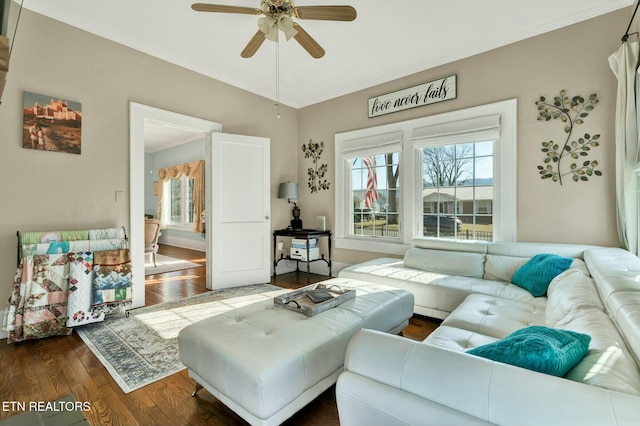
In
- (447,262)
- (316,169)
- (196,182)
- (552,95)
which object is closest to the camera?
(552,95)

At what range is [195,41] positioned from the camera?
10.5 feet

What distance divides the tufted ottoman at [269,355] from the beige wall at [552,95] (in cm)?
225

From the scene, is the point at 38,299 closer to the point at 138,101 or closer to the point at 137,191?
the point at 137,191

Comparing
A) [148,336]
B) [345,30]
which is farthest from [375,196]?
[148,336]

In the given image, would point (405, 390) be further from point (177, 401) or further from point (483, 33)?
point (483, 33)

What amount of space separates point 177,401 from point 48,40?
3.32 m

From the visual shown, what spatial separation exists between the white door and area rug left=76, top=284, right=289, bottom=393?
462mm

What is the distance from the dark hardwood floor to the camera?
5.14 ft

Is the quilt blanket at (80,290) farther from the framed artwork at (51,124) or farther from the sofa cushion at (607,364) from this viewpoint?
the sofa cushion at (607,364)

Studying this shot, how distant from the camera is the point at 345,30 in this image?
117 inches

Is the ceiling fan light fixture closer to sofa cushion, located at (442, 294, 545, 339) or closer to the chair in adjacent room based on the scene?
sofa cushion, located at (442, 294, 545, 339)

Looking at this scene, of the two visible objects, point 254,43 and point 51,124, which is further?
point 51,124

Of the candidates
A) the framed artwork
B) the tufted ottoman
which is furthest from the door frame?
the tufted ottoman

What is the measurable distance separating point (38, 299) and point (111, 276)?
20.1 inches
